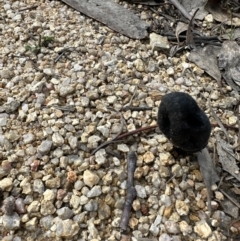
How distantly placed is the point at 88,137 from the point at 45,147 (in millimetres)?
177

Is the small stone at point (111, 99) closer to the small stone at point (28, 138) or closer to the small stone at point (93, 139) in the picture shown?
the small stone at point (93, 139)

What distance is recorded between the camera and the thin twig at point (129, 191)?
5.13 ft

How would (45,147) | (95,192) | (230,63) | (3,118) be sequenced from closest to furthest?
(95,192) → (45,147) → (3,118) → (230,63)

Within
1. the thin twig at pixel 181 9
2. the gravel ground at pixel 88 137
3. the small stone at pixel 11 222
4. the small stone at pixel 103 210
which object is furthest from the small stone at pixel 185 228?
the thin twig at pixel 181 9

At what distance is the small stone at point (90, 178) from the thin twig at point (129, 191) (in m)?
0.12

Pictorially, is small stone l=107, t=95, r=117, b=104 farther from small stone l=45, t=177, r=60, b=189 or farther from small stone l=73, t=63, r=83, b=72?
small stone l=45, t=177, r=60, b=189

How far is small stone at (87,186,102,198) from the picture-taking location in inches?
63.5

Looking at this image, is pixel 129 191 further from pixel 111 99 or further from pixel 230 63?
pixel 230 63

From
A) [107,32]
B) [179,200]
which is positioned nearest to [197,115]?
[179,200]

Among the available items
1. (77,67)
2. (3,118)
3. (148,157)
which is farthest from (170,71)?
(3,118)

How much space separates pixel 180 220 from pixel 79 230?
14.4 inches

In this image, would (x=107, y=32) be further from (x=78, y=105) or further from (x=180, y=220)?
(x=180, y=220)

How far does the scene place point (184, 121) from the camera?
1586 millimetres

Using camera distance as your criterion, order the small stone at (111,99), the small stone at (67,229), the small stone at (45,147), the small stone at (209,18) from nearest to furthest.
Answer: the small stone at (67,229), the small stone at (45,147), the small stone at (111,99), the small stone at (209,18)
